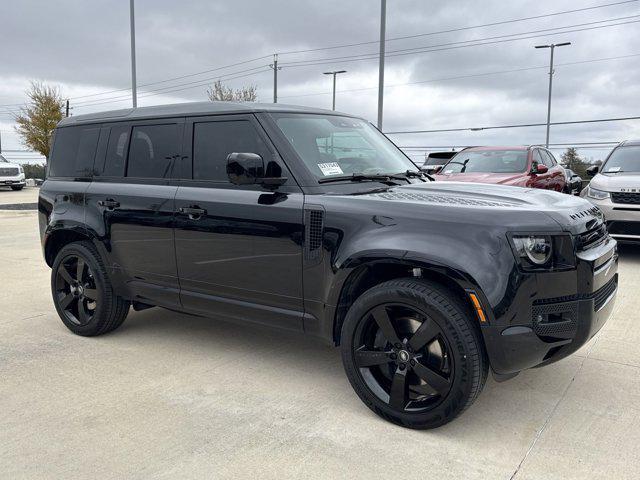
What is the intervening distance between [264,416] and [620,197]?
674 centimetres

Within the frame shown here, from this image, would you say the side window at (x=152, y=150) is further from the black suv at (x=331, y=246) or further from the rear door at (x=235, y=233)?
the rear door at (x=235, y=233)

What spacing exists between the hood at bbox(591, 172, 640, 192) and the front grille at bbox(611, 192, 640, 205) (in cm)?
6

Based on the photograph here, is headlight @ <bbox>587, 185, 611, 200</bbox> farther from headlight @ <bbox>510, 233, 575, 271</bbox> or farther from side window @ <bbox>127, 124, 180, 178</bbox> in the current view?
side window @ <bbox>127, 124, 180, 178</bbox>

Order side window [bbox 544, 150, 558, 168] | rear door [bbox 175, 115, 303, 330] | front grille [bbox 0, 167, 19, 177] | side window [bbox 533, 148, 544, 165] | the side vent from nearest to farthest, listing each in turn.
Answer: the side vent < rear door [bbox 175, 115, 303, 330] < side window [bbox 533, 148, 544, 165] < side window [bbox 544, 150, 558, 168] < front grille [bbox 0, 167, 19, 177]

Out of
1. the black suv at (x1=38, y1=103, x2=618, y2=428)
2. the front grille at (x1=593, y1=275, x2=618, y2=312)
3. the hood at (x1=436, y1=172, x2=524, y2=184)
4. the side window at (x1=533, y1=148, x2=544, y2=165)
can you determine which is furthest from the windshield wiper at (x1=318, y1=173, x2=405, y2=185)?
the side window at (x1=533, y1=148, x2=544, y2=165)

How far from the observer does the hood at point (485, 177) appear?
972cm

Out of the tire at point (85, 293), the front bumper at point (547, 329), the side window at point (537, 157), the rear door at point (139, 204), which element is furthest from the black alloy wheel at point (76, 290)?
the side window at point (537, 157)

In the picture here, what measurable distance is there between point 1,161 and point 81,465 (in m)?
29.1

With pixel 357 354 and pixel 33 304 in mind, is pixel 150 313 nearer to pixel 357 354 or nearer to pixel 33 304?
pixel 33 304

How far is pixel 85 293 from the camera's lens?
480 centimetres

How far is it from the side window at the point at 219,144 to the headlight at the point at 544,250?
1746mm

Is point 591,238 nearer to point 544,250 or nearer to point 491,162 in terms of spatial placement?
point 544,250

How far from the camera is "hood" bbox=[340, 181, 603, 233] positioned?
2.95m

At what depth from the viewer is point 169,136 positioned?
14.0 feet
